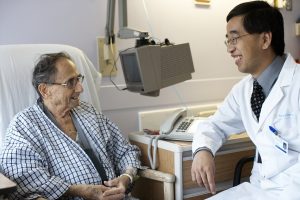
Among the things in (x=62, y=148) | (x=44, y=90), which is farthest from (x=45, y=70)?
(x=62, y=148)

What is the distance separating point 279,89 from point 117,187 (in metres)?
0.77

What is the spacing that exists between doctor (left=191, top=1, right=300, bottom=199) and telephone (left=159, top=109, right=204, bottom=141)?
11cm

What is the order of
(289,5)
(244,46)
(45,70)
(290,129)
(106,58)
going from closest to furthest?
(290,129)
(244,46)
(45,70)
(106,58)
(289,5)

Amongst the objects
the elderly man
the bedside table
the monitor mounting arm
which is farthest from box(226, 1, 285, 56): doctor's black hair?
the elderly man

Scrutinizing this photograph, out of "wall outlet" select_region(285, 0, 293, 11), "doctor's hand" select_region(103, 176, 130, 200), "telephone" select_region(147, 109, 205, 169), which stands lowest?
"doctor's hand" select_region(103, 176, 130, 200)

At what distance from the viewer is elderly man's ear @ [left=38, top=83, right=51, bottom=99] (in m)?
1.70

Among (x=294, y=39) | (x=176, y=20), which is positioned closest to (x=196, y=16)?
(x=176, y=20)

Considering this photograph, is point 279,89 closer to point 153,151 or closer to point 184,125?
point 184,125

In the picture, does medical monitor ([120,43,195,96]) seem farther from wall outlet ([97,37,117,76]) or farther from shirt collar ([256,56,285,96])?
wall outlet ([97,37,117,76])

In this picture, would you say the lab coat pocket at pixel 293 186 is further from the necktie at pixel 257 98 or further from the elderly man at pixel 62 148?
the elderly man at pixel 62 148

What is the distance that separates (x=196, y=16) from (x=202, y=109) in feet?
2.00

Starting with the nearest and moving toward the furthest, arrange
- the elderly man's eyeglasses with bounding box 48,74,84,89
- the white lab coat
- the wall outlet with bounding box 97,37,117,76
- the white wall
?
the white lab coat < the elderly man's eyeglasses with bounding box 48,74,84,89 < the white wall < the wall outlet with bounding box 97,37,117,76

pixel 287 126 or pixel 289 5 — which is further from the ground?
pixel 289 5

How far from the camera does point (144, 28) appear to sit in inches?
92.7
